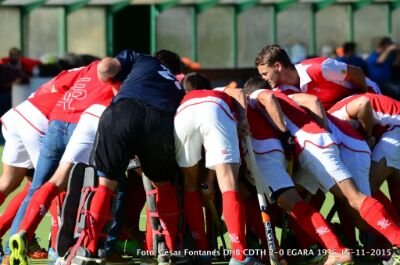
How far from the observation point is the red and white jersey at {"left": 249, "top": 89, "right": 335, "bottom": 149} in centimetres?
793

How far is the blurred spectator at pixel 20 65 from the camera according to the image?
19.5 metres

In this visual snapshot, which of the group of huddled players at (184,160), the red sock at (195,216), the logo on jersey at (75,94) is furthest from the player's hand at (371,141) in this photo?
the logo on jersey at (75,94)

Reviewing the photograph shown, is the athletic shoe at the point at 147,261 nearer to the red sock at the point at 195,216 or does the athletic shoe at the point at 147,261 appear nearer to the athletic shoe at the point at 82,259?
the red sock at the point at 195,216

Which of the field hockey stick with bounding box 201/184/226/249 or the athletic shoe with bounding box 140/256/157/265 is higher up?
the field hockey stick with bounding box 201/184/226/249

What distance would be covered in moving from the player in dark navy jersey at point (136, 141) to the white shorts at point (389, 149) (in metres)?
1.53

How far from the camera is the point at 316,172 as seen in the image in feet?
26.0

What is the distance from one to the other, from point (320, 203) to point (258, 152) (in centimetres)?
103

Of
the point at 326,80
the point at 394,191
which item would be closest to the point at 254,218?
the point at 394,191

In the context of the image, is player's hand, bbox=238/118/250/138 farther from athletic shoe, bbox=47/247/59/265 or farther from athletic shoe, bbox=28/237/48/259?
athletic shoe, bbox=28/237/48/259

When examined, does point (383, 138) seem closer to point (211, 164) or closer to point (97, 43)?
point (211, 164)

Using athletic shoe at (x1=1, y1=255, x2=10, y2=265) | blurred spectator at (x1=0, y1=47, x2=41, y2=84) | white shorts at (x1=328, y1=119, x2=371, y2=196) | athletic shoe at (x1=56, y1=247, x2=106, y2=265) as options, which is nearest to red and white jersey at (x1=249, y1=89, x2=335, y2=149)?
white shorts at (x1=328, y1=119, x2=371, y2=196)

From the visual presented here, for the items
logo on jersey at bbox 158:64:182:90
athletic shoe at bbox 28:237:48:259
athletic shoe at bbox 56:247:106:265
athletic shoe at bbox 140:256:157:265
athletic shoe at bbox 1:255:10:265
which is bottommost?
athletic shoe at bbox 28:237:48:259

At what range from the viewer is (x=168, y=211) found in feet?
25.9

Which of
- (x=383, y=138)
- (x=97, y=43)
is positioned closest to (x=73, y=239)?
(x=383, y=138)
